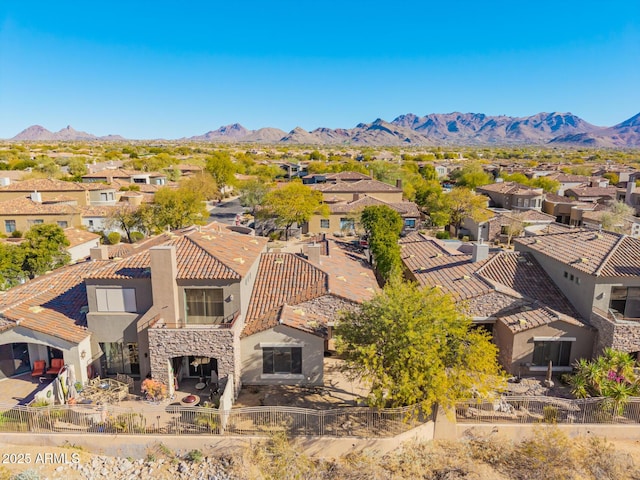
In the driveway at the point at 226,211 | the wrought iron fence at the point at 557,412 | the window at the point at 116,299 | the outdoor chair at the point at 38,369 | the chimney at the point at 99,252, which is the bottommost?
the wrought iron fence at the point at 557,412

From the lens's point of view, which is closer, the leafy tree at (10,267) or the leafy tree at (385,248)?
the leafy tree at (10,267)

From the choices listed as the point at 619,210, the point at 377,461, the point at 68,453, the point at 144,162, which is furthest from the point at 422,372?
the point at 144,162

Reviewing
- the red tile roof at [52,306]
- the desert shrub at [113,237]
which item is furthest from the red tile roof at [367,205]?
the red tile roof at [52,306]

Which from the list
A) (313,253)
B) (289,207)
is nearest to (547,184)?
(289,207)

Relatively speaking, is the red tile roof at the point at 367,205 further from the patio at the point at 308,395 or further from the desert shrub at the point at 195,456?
the desert shrub at the point at 195,456

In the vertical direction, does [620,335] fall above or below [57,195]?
below

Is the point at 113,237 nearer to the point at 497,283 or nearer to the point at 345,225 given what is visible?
the point at 345,225

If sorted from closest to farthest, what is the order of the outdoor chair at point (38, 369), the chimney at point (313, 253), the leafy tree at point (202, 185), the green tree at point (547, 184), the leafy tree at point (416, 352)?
the leafy tree at point (416, 352)
the outdoor chair at point (38, 369)
the chimney at point (313, 253)
the leafy tree at point (202, 185)
the green tree at point (547, 184)
